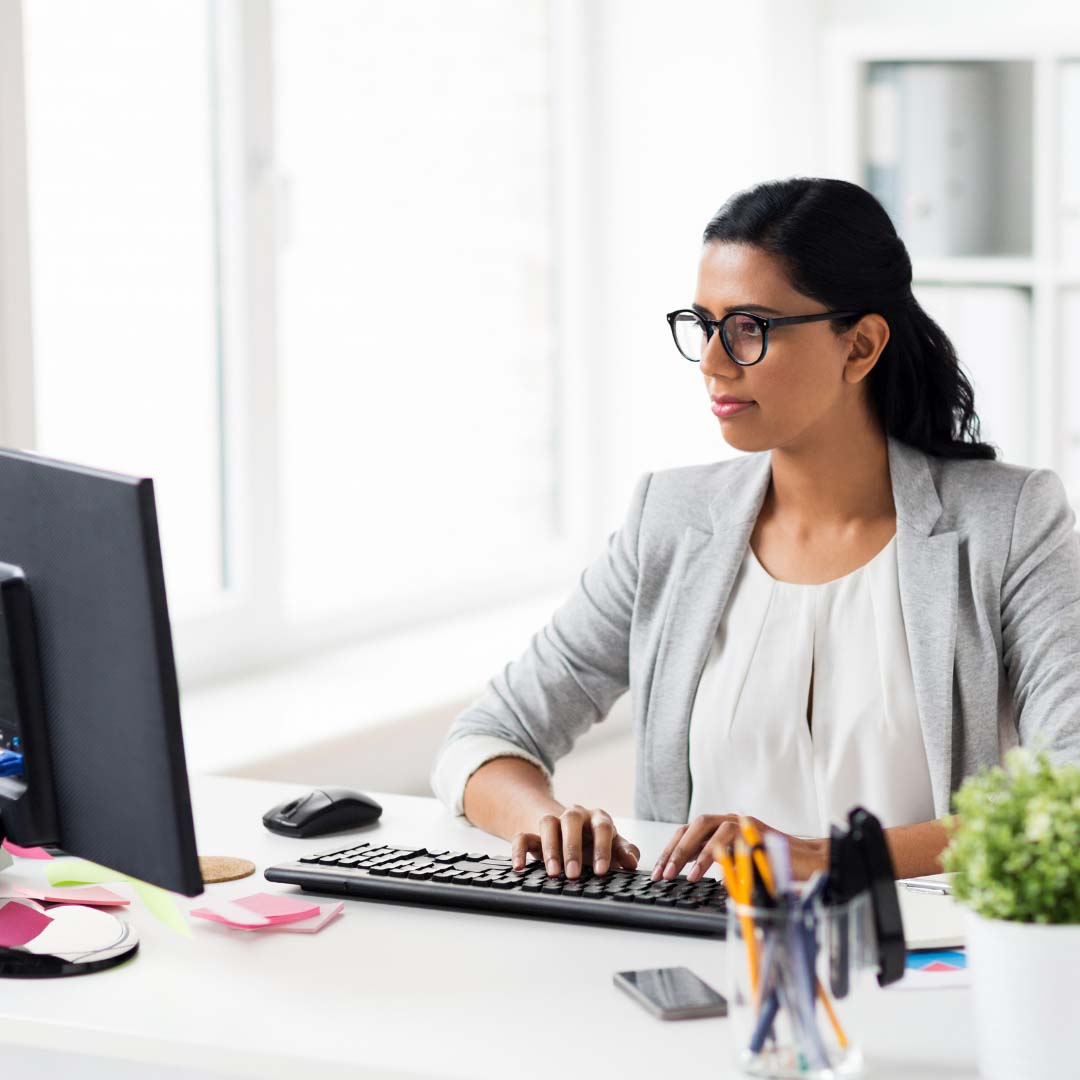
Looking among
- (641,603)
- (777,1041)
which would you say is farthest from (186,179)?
(777,1041)

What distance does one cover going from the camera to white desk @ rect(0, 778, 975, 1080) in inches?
43.4

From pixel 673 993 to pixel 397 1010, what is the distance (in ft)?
0.66

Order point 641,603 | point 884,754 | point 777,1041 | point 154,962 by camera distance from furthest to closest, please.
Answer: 1. point 641,603
2. point 884,754
3. point 154,962
4. point 777,1041

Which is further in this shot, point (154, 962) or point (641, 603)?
point (641, 603)

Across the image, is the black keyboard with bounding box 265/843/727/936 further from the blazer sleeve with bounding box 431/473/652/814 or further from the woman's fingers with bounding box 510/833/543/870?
the blazer sleeve with bounding box 431/473/652/814

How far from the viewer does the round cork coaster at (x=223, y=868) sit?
1521 millimetres

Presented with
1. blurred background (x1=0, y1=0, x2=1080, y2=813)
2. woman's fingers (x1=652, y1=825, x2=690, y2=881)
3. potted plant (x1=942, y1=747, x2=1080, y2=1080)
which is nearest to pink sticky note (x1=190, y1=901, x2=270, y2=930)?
woman's fingers (x1=652, y1=825, x2=690, y2=881)

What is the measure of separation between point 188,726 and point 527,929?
1.21 m

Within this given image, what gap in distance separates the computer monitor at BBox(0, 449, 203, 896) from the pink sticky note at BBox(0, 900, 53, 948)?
0.08 m

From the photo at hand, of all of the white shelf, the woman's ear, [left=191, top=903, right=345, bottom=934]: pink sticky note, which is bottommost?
[left=191, top=903, right=345, bottom=934]: pink sticky note

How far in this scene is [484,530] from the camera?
3.50m

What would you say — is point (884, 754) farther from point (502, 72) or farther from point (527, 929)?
point (502, 72)

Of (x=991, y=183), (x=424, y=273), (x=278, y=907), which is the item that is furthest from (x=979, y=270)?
(x=278, y=907)

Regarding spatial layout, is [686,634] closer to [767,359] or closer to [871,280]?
[767,359]
